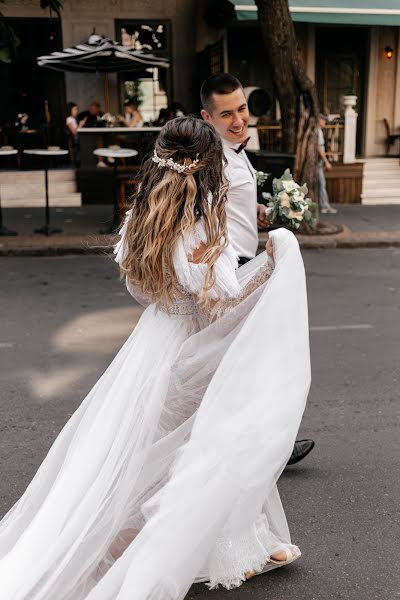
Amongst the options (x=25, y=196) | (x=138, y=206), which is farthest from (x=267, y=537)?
(x=25, y=196)

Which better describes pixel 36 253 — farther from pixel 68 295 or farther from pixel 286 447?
pixel 286 447

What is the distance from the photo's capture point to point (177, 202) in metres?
2.64

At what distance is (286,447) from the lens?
2666mm

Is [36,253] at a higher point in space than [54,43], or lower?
lower

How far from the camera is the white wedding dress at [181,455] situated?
2521 mm

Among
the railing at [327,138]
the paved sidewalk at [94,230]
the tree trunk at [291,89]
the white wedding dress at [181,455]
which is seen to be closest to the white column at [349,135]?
the railing at [327,138]

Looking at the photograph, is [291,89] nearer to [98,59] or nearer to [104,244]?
[104,244]

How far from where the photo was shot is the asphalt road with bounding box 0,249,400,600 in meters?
3.12

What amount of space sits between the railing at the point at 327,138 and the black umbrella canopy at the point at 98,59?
9.96 feet

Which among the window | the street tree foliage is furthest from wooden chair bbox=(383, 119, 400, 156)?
the street tree foliage

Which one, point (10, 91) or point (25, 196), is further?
point (10, 91)

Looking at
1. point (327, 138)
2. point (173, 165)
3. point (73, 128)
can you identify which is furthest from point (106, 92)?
point (173, 165)

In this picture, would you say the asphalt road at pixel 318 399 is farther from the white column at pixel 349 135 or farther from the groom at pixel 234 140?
the white column at pixel 349 135

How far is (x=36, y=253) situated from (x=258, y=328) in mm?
8259
